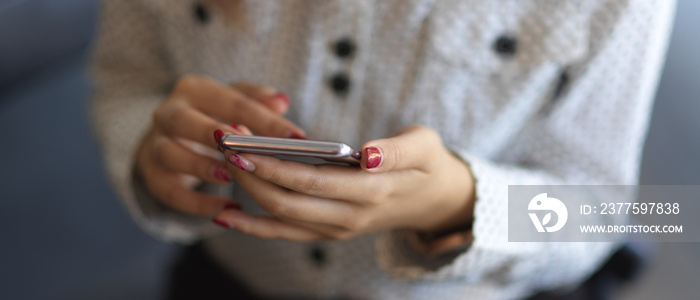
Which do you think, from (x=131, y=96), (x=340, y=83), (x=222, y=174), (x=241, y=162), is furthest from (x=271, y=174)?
(x=131, y=96)

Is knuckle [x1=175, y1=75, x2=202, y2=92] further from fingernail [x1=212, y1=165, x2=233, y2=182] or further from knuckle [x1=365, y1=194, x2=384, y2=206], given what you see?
knuckle [x1=365, y1=194, x2=384, y2=206]

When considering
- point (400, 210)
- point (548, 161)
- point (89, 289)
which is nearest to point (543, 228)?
point (548, 161)

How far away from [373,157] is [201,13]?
401mm

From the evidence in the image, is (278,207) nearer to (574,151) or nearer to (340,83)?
(340,83)

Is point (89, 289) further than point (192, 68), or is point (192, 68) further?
point (89, 289)

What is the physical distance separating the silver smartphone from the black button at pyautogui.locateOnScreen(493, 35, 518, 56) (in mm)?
286

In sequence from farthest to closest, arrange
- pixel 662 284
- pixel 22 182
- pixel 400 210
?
1. pixel 22 182
2. pixel 662 284
3. pixel 400 210

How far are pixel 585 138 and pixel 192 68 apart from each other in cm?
52

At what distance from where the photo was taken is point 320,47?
64 centimetres

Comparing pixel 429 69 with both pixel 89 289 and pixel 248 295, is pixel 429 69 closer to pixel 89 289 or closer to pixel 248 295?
pixel 248 295

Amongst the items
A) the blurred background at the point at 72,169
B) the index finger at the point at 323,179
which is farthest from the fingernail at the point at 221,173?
the blurred background at the point at 72,169

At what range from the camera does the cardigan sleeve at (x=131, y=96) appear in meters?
0.74

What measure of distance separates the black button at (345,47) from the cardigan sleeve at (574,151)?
168 mm

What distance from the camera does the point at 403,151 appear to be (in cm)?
44
